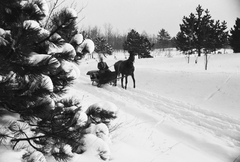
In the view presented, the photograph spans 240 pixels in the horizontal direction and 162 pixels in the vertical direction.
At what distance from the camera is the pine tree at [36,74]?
1.28 metres

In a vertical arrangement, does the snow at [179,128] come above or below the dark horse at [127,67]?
below

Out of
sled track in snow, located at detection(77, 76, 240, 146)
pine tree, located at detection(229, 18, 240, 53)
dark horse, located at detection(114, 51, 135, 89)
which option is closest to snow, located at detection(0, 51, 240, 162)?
sled track in snow, located at detection(77, 76, 240, 146)

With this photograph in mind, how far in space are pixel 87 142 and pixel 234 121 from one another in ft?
17.1

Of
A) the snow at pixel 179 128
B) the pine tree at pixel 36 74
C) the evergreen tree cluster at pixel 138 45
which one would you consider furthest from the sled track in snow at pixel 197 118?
the evergreen tree cluster at pixel 138 45

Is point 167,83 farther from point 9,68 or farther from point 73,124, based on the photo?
point 9,68

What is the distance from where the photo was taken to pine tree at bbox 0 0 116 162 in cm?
128

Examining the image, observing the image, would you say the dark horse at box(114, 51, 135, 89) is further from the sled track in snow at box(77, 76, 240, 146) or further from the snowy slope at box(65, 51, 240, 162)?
the sled track in snow at box(77, 76, 240, 146)

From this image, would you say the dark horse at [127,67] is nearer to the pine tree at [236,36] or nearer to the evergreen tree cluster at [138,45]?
the evergreen tree cluster at [138,45]

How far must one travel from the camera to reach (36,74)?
A: 144 centimetres

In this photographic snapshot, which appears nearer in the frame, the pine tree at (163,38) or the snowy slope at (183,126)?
the snowy slope at (183,126)

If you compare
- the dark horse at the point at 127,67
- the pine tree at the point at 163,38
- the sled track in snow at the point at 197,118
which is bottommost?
the sled track in snow at the point at 197,118

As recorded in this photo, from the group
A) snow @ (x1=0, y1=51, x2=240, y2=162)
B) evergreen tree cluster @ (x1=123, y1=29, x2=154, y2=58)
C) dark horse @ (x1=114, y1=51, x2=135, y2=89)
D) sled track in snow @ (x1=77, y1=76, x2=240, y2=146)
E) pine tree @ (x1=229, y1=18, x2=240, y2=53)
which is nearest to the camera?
snow @ (x1=0, y1=51, x2=240, y2=162)

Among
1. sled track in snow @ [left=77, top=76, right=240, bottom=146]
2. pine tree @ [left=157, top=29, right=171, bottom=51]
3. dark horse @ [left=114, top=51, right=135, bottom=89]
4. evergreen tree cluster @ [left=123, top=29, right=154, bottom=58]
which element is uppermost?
pine tree @ [left=157, top=29, right=171, bottom=51]

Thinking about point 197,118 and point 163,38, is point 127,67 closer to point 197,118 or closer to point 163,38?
point 197,118
